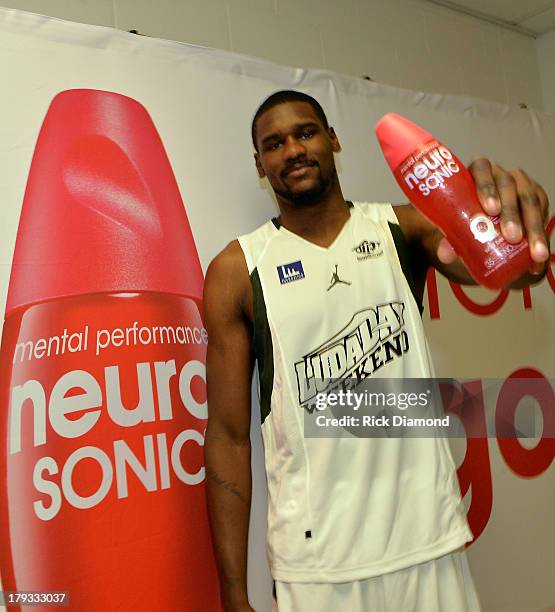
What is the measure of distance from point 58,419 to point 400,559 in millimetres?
646

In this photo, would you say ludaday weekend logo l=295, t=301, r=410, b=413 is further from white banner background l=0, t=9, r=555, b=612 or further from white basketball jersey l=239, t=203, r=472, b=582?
white banner background l=0, t=9, r=555, b=612

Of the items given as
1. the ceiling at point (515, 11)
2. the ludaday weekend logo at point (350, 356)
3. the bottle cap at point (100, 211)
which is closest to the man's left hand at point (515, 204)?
A: the ludaday weekend logo at point (350, 356)

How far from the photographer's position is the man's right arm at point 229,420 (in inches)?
49.1

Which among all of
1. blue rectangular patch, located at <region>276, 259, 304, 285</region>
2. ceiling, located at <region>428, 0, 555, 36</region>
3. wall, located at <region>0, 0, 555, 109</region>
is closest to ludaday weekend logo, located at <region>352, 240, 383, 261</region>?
blue rectangular patch, located at <region>276, 259, 304, 285</region>

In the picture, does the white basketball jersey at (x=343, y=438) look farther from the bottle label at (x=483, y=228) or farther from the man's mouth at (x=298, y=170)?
the bottle label at (x=483, y=228)

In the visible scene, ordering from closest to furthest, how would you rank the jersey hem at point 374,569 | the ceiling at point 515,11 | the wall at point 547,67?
1. the jersey hem at point 374,569
2. the ceiling at point 515,11
3. the wall at point 547,67

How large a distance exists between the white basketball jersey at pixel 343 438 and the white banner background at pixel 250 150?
0.57 ft

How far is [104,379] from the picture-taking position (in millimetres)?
1238

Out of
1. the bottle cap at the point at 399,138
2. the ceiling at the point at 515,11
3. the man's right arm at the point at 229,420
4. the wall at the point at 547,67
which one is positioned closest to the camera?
the bottle cap at the point at 399,138

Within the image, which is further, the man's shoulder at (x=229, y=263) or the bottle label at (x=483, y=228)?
the man's shoulder at (x=229, y=263)

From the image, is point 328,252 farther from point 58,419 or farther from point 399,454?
point 58,419

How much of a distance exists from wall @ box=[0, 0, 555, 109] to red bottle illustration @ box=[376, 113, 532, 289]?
945mm

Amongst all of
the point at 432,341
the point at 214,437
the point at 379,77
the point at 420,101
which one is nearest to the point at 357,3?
the point at 379,77

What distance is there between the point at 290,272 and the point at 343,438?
0.33 meters
